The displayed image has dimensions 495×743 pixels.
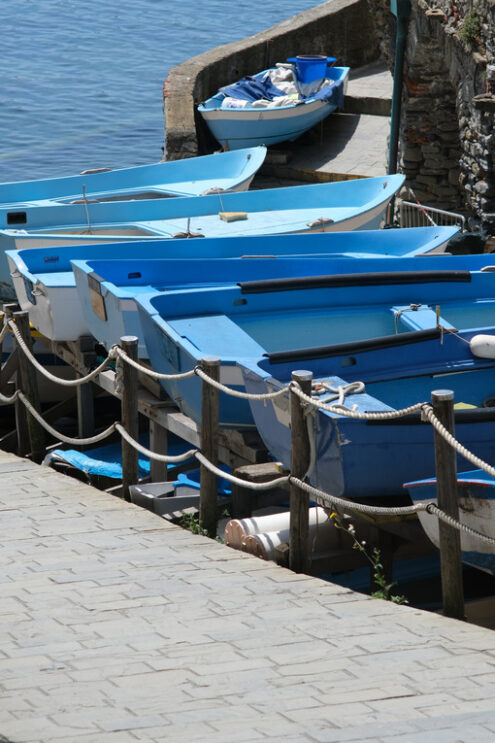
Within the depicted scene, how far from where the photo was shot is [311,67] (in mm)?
17688

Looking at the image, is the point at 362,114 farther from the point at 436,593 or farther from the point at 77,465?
the point at 436,593

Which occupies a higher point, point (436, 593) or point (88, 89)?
point (88, 89)

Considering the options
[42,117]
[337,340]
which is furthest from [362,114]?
[42,117]

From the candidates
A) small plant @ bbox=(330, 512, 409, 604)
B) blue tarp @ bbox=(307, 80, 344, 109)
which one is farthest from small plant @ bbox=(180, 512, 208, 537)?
blue tarp @ bbox=(307, 80, 344, 109)

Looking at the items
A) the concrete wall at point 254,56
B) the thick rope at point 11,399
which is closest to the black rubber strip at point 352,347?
the thick rope at point 11,399

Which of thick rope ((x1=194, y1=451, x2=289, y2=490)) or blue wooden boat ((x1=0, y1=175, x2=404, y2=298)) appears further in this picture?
blue wooden boat ((x1=0, y1=175, x2=404, y2=298))

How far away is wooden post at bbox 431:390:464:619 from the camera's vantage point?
13.4ft

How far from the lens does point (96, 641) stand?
12.8ft

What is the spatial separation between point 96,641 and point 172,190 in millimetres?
8962

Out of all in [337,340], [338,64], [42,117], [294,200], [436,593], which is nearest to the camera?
[436,593]

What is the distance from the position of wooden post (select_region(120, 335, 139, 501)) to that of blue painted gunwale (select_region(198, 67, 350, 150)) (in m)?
10.9

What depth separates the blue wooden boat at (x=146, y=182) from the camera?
38.5 ft

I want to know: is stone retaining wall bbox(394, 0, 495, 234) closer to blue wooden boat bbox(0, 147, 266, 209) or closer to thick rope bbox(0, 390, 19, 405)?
blue wooden boat bbox(0, 147, 266, 209)

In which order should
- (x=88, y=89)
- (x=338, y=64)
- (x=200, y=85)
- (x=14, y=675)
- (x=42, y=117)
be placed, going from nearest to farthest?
(x=14, y=675), (x=200, y=85), (x=338, y=64), (x=42, y=117), (x=88, y=89)
